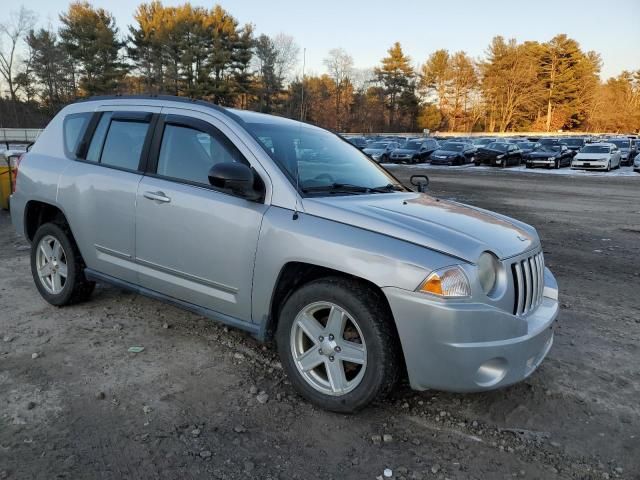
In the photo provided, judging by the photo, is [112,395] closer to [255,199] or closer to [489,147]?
[255,199]

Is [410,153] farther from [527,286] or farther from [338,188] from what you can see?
[527,286]

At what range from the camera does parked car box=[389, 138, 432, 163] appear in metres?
34.4

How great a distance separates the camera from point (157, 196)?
12.0 feet

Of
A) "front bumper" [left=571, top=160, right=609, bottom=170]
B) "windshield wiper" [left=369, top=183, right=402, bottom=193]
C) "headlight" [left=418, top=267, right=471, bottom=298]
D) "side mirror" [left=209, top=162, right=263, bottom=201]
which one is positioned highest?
"front bumper" [left=571, top=160, right=609, bottom=170]

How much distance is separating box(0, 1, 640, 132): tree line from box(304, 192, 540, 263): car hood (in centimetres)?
4701

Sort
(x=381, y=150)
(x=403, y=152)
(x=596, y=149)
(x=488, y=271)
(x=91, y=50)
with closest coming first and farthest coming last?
(x=488, y=271)
(x=596, y=149)
(x=403, y=152)
(x=381, y=150)
(x=91, y=50)

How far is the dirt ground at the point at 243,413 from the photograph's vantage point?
2557 millimetres

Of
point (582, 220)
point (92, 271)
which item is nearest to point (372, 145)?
point (582, 220)

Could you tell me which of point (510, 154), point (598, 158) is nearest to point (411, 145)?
point (510, 154)

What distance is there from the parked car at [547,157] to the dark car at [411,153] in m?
6.77

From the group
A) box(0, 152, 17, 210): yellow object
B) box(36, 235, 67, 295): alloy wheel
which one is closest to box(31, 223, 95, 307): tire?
box(36, 235, 67, 295): alloy wheel

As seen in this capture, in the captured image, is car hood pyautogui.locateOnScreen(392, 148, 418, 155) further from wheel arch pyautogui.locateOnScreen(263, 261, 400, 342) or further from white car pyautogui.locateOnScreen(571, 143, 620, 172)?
wheel arch pyautogui.locateOnScreen(263, 261, 400, 342)

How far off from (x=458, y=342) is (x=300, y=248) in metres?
1.04

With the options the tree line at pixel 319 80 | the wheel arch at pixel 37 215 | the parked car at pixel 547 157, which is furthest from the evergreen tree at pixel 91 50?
the wheel arch at pixel 37 215
